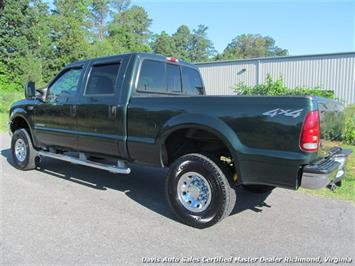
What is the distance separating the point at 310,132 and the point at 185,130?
5.32ft

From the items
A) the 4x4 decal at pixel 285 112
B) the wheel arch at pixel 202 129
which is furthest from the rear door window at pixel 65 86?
the 4x4 decal at pixel 285 112

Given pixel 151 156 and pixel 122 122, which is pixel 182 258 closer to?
pixel 151 156

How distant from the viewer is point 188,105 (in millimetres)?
4152

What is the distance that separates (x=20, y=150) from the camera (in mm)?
6945

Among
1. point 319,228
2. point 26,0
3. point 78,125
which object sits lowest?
point 319,228

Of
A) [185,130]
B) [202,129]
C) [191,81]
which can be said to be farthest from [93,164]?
[191,81]

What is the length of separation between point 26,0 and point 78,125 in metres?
42.7

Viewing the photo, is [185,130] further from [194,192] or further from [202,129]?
[194,192]

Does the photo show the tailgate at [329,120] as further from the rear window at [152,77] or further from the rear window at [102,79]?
the rear window at [102,79]

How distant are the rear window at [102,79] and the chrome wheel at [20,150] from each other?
2.28 meters

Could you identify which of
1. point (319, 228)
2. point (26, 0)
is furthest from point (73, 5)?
point (319, 228)

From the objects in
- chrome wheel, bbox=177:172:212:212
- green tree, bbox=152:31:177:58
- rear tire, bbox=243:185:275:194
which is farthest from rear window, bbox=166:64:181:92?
green tree, bbox=152:31:177:58

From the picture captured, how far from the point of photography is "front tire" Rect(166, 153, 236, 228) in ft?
13.0

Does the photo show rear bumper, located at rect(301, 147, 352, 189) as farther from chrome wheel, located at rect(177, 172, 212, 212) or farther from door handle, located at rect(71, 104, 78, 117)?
door handle, located at rect(71, 104, 78, 117)
